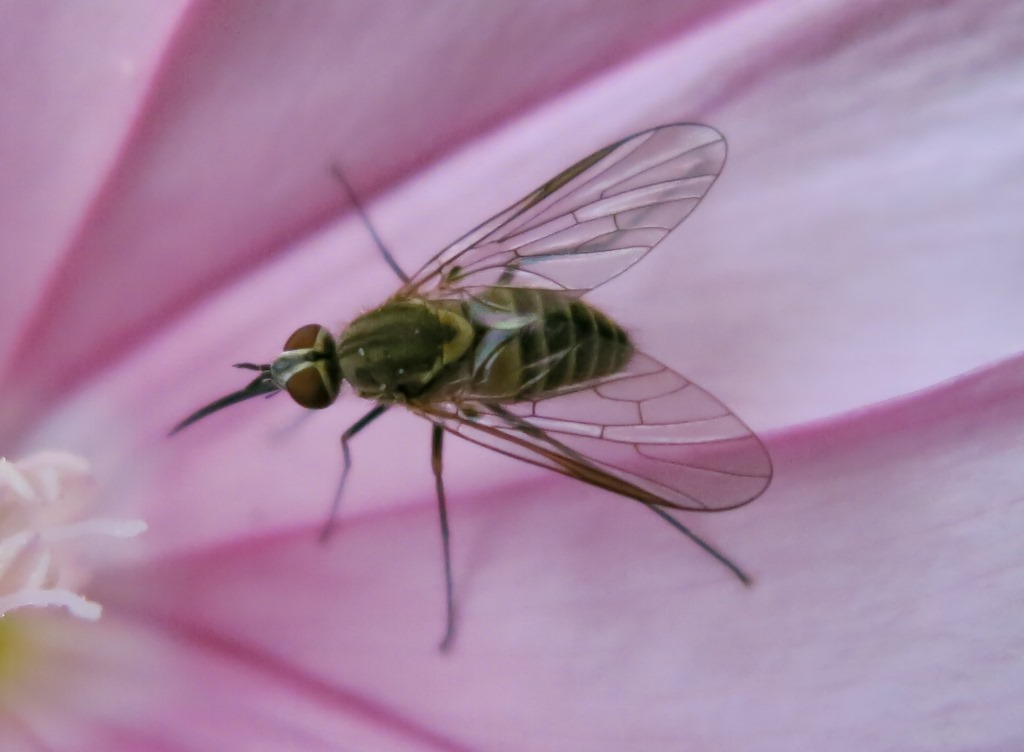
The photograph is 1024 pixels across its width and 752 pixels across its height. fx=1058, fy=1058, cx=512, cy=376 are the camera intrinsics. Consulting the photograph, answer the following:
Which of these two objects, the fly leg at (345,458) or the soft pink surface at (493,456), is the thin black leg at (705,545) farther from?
the fly leg at (345,458)

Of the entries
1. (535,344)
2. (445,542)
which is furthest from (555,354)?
(445,542)

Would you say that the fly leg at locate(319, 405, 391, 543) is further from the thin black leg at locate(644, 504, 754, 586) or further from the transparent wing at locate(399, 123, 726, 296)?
the thin black leg at locate(644, 504, 754, 586)

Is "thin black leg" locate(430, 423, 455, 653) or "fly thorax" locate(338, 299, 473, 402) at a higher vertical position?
"fly thorax" locate(338, 299, 473, 402)

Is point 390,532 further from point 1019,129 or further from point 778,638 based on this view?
point 1019,129

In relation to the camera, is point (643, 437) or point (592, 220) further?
point (592, 220)

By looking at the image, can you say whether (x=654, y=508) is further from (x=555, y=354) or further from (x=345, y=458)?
(x=345, y=458)

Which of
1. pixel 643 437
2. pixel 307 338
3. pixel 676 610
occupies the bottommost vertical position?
pixel 676 610

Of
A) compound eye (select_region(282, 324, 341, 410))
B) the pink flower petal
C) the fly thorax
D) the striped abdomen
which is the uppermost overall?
compound eye (select_region(282, 324, 341, 410))

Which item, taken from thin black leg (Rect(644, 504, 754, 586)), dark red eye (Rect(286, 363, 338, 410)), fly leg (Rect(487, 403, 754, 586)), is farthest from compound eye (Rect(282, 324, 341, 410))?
thin black leg (Rect(644, 504, 754, 586))
